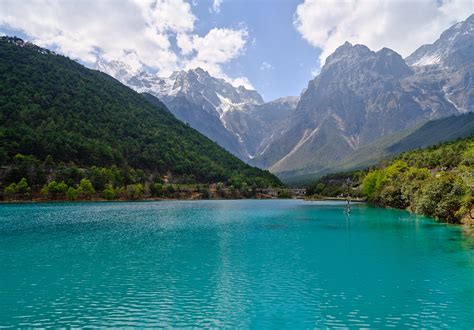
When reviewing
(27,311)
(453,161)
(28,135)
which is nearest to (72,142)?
(28,135)

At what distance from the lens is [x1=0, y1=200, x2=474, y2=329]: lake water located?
26.1 m

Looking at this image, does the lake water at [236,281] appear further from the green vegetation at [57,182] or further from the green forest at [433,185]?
the green vegetation at [57,182]

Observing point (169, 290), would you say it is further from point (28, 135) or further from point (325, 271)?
point (28, 135)

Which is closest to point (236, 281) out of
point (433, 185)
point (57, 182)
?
point (433, 185)

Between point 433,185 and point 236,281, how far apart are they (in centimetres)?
6447

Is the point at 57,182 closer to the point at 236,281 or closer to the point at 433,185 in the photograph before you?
the point at 433,185

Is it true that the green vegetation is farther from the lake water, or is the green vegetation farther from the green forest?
the green forest

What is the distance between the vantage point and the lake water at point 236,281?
85.7 feet

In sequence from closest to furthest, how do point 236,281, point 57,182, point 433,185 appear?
1. point 236,281
2. point 433,185
3. point 57,182

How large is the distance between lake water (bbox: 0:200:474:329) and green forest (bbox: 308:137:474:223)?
15664 mm

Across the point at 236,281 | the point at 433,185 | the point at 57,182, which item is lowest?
the point at 236,281

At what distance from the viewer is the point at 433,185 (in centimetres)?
8312

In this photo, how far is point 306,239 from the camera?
6278 centimetres

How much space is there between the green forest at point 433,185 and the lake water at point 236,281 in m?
15.7
